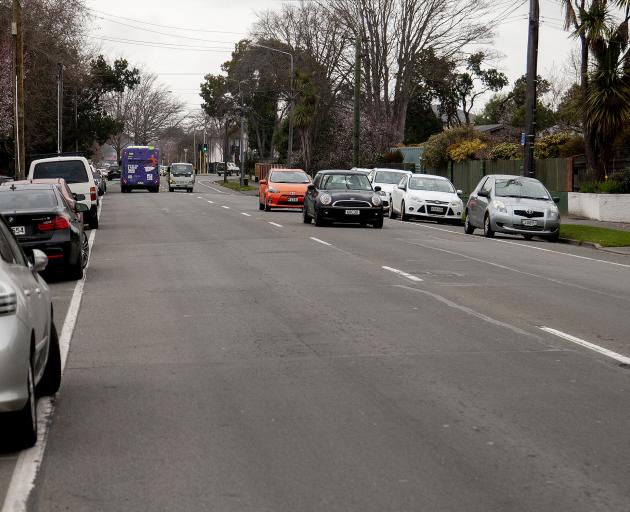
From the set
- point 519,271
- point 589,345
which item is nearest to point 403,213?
point 519,271

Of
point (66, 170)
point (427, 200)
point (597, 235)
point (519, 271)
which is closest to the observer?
point (519, 271)

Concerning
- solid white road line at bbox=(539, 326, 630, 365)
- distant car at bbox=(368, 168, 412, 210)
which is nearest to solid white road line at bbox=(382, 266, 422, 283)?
solid white road line at bbox=(539, 326, 630, 365)

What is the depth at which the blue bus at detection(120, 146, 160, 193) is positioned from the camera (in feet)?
214

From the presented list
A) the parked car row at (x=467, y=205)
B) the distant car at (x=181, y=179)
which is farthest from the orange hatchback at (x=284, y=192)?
the distant car at (x=181, y=179)

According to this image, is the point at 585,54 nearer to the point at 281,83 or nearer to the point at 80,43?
the point at 80,43

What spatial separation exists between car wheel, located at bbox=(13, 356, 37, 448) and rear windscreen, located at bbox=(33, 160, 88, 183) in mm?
23585

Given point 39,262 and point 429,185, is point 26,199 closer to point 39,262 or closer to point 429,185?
point 39,262

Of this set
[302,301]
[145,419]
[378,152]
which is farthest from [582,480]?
[378,152]

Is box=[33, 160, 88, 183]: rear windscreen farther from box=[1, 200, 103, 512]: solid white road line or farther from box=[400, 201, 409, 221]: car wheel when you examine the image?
box=[1, 200, 103, 512]: solid white road line

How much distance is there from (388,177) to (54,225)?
25.3 metres

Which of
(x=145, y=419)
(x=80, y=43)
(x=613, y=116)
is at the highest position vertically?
(x=80, y=43)

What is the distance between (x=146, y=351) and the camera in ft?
32.5

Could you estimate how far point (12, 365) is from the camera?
611 centimetres

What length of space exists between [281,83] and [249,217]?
51.7 meters
